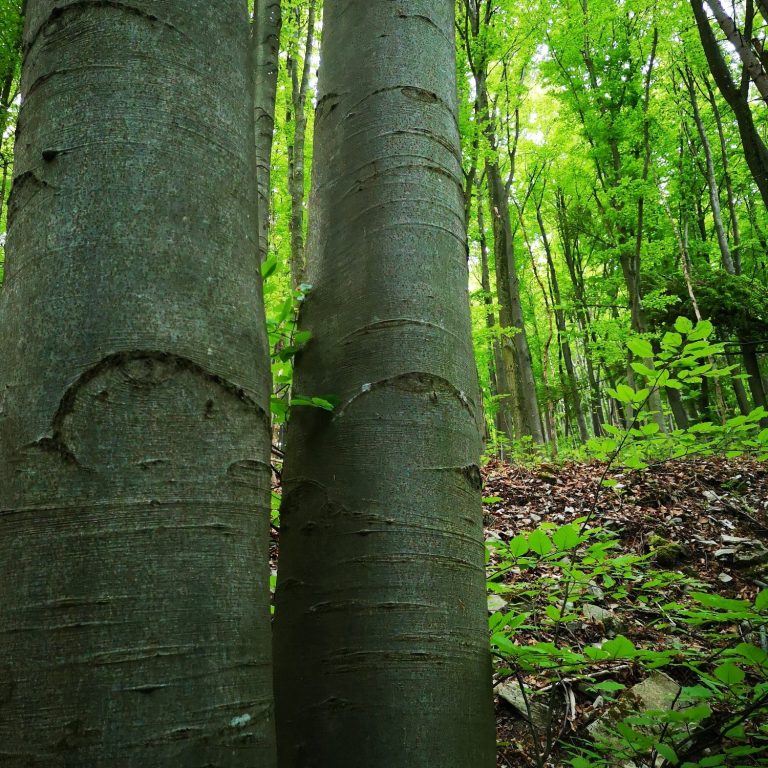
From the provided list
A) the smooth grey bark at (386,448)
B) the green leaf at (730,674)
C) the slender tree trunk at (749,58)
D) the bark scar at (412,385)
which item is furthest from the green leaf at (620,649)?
the slender tree trunk at (749,58)

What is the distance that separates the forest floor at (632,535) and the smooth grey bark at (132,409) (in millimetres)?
986

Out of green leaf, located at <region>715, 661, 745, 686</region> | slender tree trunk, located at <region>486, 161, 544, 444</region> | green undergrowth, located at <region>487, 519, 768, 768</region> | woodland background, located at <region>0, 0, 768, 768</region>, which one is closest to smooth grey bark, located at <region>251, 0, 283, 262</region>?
woodland background, located at <region>0, 0, 768, 768</region>

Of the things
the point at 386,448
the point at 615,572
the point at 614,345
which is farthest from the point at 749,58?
the point at 614,345

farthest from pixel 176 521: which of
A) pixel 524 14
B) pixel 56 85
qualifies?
pixel 524 14

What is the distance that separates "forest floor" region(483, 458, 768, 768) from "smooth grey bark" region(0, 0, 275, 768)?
0.99 m

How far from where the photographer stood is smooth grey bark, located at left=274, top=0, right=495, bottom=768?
0.95 meters

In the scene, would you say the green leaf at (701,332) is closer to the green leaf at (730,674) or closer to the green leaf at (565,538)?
the green leaf at (565,538)

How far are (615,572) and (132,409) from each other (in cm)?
192

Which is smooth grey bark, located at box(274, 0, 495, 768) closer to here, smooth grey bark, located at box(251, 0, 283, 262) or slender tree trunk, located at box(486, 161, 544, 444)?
smooth grey bark, located at box(251, 0, 283, 262)

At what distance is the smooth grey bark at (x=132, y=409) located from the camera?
0.66 metres

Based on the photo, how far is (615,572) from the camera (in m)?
2.07

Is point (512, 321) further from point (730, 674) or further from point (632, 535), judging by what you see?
point (730, 674)

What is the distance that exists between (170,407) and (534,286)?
26.9 metres

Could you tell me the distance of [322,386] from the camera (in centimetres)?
119
